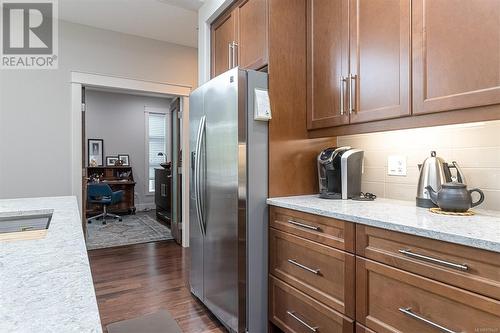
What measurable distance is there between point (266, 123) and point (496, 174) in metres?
1.23

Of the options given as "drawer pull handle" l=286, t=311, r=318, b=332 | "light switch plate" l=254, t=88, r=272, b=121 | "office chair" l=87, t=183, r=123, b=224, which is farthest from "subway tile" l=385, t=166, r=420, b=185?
"office chair" l=87, t=183, r=123, b=224

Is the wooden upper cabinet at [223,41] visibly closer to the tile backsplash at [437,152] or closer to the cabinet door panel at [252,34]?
the cabinet door panel at [252,34]

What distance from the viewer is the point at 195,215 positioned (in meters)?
2.38

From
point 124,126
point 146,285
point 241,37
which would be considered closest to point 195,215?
point 146,285

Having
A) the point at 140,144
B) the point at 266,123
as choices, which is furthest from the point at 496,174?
the point at 140,144

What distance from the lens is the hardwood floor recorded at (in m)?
2.16

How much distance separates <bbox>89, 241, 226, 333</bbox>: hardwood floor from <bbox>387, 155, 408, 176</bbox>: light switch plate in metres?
1.53

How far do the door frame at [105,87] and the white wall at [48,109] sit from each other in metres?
0.05

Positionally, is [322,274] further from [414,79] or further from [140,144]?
[140,144]

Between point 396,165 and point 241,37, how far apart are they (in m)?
1.41

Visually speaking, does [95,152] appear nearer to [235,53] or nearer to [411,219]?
[235,53]

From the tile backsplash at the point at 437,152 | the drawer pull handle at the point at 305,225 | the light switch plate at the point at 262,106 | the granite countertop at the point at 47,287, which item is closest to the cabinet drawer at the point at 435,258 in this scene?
the drawer pull handle at the point at 305,225

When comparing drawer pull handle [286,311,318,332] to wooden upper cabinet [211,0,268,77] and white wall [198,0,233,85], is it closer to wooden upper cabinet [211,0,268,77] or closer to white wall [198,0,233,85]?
wooden upper cabinet [211,0,268,77]

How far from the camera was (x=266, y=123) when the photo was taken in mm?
1907
